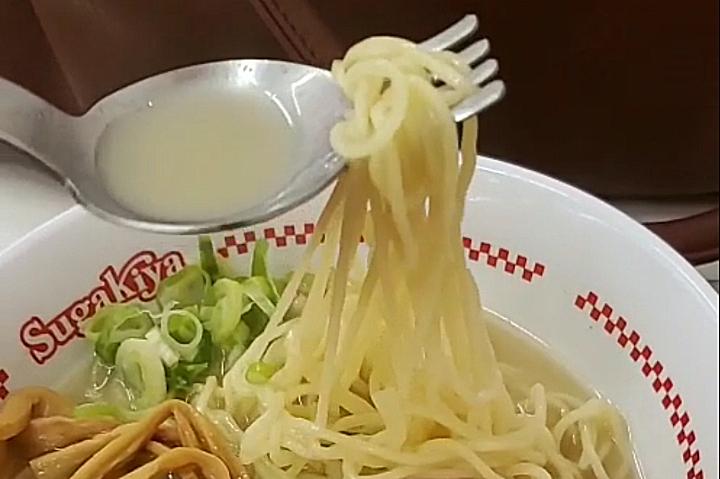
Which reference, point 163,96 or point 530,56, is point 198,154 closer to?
point 163,96

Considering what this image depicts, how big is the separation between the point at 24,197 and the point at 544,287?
59 centimetres

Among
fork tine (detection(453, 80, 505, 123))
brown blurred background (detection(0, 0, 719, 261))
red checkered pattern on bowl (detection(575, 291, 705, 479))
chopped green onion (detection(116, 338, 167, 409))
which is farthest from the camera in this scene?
brown blurred background (detection(0, 0, 719, 261))

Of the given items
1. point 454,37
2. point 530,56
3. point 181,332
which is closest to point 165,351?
point 181,332

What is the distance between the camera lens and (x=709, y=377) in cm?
92

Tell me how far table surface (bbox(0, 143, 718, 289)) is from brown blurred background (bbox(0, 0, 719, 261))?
9 centimetres

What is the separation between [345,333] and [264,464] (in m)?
0.13

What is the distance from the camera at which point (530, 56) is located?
124 cm

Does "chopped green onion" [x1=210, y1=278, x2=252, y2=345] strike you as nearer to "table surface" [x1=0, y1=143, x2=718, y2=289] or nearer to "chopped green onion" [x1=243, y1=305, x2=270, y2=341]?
"chopped green onion" [x1=243, y1=305, x2=270, y2=341]

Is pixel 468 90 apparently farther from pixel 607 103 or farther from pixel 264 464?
pixel 607 103

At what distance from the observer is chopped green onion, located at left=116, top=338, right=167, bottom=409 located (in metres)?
1.04

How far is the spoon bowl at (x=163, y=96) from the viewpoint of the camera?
2.62 feet

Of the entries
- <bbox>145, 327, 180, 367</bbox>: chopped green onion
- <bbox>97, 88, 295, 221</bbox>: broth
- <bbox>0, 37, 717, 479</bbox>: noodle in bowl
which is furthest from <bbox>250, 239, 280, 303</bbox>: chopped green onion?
<bbox>97, 88, 295, 221</bbox>: broth

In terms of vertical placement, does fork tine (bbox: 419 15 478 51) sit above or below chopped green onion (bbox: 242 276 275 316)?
above

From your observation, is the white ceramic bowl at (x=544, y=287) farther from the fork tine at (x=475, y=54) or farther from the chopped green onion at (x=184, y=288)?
the fork tine at (x=475, y=54)
